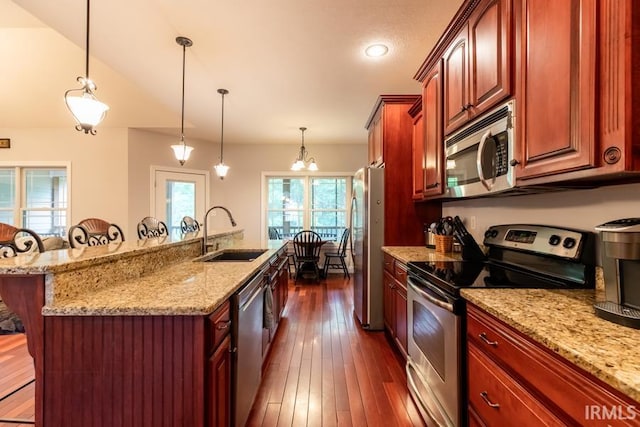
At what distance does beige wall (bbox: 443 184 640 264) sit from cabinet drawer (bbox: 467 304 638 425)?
0.75 meters

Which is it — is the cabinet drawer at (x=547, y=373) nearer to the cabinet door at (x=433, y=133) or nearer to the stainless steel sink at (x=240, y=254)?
the cabinet door at (x=433, y=133)

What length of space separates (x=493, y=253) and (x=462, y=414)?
3.57 feet

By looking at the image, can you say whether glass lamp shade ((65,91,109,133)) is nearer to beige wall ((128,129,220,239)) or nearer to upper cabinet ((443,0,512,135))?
upper cabinet ((443,0,512,135))

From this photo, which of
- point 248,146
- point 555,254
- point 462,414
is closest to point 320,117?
point 248,146

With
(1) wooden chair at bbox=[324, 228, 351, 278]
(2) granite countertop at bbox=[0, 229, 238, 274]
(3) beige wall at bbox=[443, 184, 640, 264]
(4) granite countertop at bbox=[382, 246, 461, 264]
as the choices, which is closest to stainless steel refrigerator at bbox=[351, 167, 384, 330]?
(4) granite countertop at bbox=[382, 246, 461, 264]

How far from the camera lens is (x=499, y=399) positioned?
106 centimetres

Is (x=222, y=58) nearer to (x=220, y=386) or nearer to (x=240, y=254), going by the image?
(x=240, y=254)

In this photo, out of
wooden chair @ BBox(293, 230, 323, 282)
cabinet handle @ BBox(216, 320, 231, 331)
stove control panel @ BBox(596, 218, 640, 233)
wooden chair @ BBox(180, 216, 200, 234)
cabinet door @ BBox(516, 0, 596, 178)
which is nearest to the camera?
stove control panel @ BBox(596, 218, 640, 233)

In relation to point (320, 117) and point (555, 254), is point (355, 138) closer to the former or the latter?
point (320, 117)

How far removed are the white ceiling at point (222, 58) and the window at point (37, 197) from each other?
0.76 metres

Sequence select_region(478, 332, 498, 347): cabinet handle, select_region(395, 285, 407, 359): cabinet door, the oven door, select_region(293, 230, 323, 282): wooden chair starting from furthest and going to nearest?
select_region(293, 230, 323, 282): wooden chair, select_region(395, 285, 407, 359): cabinet door, the oven door, select_region(478, 332, 498, 347): cabinet handle

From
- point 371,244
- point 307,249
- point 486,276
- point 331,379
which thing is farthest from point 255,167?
point 486,276

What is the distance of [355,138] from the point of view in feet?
18.0

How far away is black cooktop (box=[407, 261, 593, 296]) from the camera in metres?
1.37
